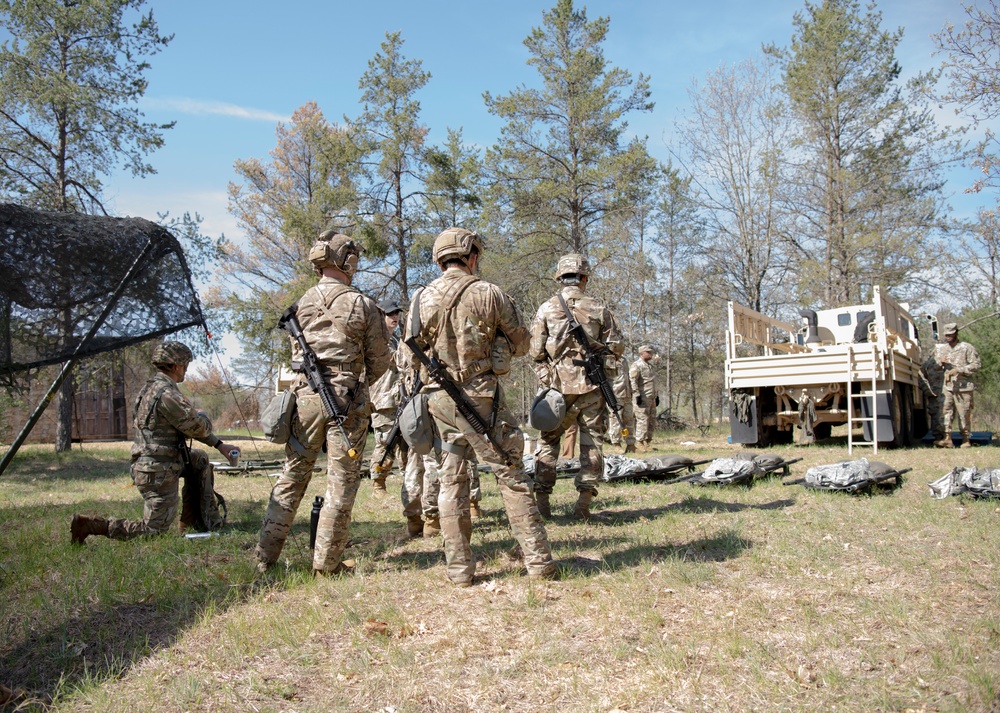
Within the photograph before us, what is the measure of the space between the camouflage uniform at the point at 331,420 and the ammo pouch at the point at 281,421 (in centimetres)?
4

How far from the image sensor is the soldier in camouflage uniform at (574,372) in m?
6.21

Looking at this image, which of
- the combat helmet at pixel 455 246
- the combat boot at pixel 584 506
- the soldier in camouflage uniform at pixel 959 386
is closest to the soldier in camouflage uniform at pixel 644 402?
the soldier in camouflage uniform at pixel 959 386

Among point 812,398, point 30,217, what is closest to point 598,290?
point 812,398

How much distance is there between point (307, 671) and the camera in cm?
341

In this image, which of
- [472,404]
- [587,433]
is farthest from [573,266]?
[472,404]

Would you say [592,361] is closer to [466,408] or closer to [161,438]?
[466,408]

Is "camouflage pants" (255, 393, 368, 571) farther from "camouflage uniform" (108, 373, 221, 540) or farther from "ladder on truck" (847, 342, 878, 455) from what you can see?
"ladder on truck" (847, 342, 878, 455)

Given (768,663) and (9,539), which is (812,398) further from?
(9,539)

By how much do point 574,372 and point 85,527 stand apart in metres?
4.02

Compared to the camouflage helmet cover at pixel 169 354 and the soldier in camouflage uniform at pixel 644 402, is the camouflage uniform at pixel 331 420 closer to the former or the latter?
the camouflage helmet cover at pixel 169 354

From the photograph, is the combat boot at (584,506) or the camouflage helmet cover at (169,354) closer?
the camouflage helmet cover at (169,354)

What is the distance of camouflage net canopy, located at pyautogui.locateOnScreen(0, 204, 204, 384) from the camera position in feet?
15.5

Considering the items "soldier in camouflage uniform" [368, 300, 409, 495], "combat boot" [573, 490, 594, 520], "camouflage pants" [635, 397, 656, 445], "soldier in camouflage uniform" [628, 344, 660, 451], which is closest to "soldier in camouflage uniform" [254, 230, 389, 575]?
"combat boot" [573, 490, 594, 520]

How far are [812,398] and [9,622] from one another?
11.3 m
